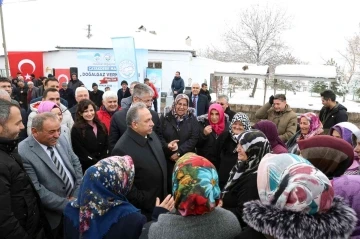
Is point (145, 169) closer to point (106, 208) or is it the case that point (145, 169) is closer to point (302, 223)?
point (106, 208)

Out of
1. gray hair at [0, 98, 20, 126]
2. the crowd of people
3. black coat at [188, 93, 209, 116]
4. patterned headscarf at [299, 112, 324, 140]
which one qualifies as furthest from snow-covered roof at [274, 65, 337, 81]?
gray hair at [0, 98, 20, 126]

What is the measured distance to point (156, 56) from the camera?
18.6 meters

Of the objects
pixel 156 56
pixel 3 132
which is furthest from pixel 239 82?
pixel 3 132

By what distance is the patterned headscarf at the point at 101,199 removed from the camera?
72.4 inches

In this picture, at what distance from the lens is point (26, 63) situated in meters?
18.2

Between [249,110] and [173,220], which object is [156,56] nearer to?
[249,110]

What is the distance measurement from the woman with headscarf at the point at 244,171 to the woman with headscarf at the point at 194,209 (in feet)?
1.97

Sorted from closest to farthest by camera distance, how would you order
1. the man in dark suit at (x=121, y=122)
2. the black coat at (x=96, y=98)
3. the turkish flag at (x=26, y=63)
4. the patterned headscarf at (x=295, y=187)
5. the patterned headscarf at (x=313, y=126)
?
1. the patterned headscarf at (x=295, y=187)
2. the man in dark suit at (x=121, y=122)
3. the patterned headscarf at (x=313, y=126)
4. the black coat at (x=96, y=98)
5. the turkish flag at (x=26, y=63)

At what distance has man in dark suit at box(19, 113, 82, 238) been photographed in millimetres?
2637

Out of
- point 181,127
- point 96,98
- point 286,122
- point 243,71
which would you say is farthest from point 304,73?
point 181,127

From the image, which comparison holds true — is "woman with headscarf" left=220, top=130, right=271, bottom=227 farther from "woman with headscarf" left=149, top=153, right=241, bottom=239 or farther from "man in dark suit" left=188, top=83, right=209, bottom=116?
"man in dark suit" left=188, top=83, right=209, bottom=116

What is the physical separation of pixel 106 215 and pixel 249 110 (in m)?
9.15

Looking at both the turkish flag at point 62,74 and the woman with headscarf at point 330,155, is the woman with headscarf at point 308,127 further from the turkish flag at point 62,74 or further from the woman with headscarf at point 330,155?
the turkish flag at point 62,74

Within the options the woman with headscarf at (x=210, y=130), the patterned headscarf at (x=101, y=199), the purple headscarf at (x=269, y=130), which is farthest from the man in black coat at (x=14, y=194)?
the woman with headscarf at (x=210, y=130)
